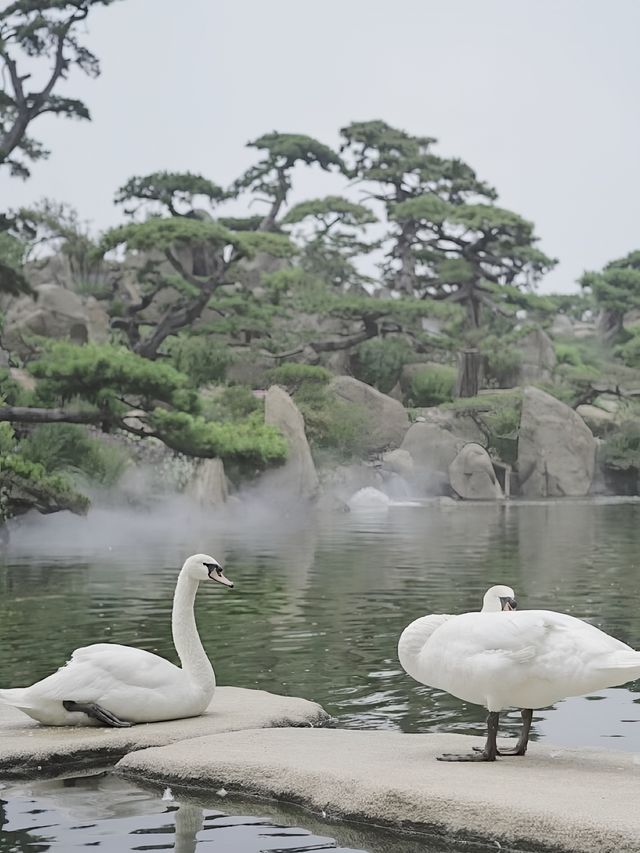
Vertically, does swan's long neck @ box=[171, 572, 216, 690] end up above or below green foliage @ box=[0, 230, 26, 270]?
below

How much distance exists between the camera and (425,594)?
14.1 meters

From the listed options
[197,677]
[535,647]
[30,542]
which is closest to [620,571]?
[30,542]

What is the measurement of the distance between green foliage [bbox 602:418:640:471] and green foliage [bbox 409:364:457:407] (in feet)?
19.2

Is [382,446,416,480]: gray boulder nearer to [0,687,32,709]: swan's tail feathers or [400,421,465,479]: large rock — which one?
[400,421,465,479]: large rock

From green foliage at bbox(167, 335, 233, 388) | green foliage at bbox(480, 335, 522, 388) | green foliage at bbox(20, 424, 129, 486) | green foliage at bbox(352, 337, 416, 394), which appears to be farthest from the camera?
green foliage at bbox(352, 337, 416, 394)

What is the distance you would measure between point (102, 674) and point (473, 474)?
95.3 feet

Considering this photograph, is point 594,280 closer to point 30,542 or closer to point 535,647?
point 30,542

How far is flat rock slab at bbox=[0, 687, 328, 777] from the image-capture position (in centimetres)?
638

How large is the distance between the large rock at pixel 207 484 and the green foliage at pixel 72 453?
1626 millimetres

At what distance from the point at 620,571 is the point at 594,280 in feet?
113

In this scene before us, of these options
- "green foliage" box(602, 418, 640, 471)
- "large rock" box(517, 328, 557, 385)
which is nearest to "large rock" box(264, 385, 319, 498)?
"green foliage" box(602, 418, 640, 471)

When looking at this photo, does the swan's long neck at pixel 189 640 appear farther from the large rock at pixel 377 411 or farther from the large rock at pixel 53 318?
the large rock at pixel 377 411

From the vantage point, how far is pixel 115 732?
6.80 m

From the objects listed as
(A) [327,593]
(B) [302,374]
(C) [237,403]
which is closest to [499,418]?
(B) [302,374]
